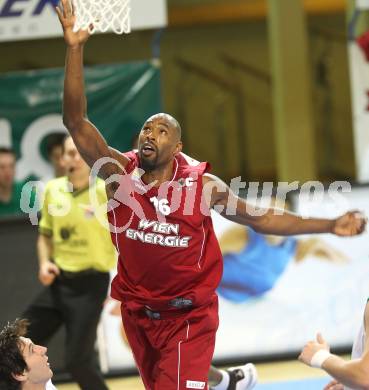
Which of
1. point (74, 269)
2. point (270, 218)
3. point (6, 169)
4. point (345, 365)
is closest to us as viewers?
point (345, 365)

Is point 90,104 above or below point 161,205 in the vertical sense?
above

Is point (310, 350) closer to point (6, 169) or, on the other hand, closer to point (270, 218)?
point (270, 218)

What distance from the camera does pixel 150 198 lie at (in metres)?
5.78

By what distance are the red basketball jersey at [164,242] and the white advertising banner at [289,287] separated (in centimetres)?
344

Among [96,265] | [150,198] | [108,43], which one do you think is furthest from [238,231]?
[108,43]

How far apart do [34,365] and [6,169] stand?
527 cm

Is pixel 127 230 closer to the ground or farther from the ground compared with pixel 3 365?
farther from the ground

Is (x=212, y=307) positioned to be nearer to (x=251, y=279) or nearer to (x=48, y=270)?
(x=48, y=270)

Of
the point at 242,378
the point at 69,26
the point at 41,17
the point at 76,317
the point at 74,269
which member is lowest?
the point at 242,378

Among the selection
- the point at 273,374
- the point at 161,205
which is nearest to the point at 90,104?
the point at 273,374

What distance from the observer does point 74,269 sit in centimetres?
755

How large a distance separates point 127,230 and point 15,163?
543cm

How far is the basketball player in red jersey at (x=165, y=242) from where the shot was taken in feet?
18.8

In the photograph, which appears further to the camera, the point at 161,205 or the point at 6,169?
the point at 6,169
